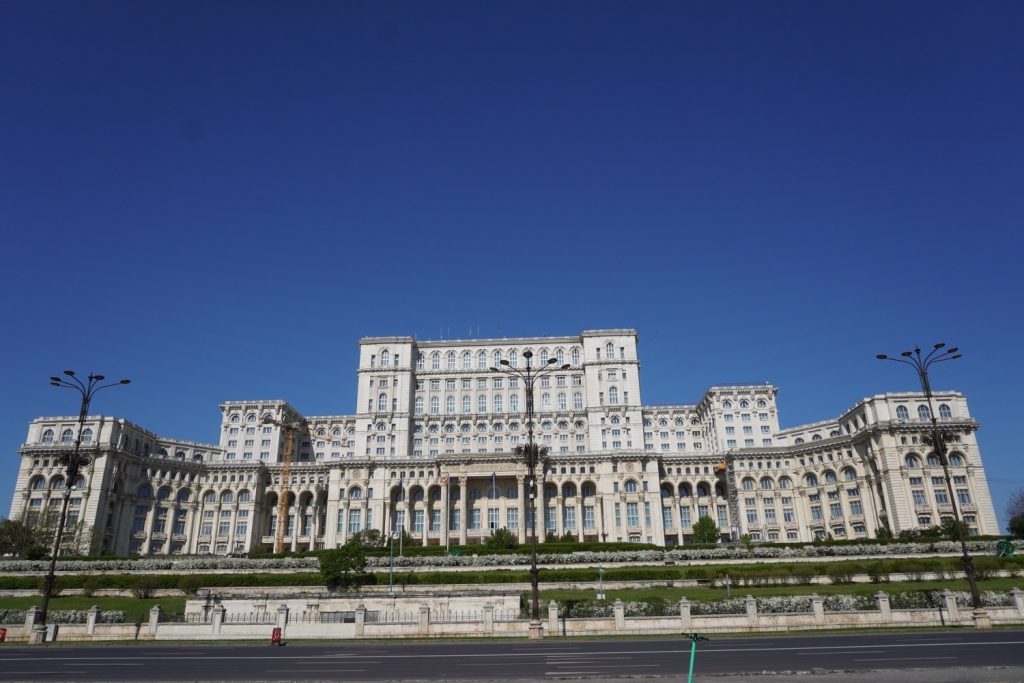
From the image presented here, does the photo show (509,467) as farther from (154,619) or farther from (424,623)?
(154,619)

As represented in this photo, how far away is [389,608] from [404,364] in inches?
2926

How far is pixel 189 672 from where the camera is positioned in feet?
72.9

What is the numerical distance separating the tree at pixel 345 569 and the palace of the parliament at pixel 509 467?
4571 cm

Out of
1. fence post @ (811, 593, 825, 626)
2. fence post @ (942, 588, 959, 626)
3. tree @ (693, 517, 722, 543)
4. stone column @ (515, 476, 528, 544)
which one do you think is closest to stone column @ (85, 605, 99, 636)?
fence post @ (811, 593, 825, 626)

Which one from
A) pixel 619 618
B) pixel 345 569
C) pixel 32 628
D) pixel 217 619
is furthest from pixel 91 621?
pixel 619 618

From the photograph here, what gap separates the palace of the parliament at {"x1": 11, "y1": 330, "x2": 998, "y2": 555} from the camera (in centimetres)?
9506

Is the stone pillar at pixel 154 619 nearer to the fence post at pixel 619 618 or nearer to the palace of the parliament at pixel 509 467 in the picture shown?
the fence post at pixel 619 618

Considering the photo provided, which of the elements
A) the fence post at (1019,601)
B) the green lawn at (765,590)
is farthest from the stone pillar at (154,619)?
the fence post at (1019,601)

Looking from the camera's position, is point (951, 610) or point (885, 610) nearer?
point (951, 610)

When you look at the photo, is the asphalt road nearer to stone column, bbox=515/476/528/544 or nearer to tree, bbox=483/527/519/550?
tree, bbox=483/527/519/550

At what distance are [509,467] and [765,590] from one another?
185 feet

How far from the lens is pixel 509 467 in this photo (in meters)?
103

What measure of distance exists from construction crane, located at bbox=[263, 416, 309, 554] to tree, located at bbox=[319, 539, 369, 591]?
171ft

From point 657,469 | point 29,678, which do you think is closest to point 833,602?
point 29,678
